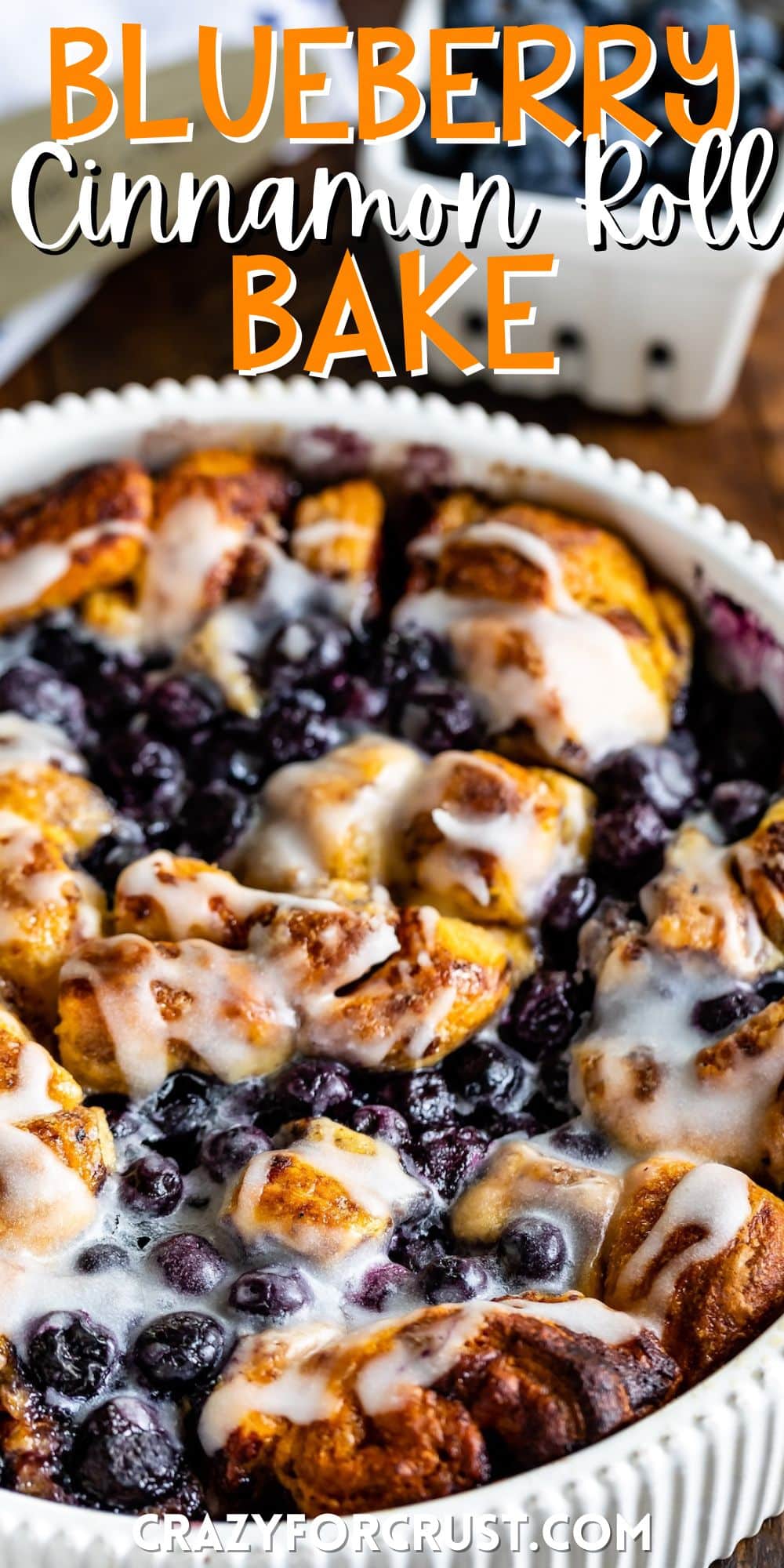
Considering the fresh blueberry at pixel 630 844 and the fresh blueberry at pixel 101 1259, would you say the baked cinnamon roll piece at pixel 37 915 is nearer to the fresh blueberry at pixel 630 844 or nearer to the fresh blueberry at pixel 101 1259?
the fresh blueberry at pixel 101 1259

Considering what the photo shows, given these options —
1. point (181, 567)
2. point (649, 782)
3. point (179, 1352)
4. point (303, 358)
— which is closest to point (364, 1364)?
point (179, 1352)

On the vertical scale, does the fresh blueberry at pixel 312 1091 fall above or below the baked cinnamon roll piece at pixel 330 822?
below

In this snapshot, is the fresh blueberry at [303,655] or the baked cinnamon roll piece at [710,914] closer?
the baked cinnamon roll piece at [710,914]

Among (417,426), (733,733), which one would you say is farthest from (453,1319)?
(417,426)

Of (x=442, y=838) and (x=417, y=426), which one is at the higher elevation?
(x=417, y=426)

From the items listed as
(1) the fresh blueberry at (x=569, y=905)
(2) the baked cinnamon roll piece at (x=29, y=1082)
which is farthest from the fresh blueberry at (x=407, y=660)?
(2) the baked cinnamon roll piece at (x=29, y=1082)

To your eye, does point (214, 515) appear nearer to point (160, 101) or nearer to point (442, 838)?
point (442, 838)

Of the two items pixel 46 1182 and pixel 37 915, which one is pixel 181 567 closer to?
pixel 37 915

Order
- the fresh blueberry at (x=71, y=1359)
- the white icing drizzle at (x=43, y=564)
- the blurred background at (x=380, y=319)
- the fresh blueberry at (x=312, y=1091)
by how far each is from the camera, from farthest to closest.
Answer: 1. the blurred background at (x=380, y=319)
2. the white icing drizzle at (x=43, y=564)
3. the fresh blueberry at (x=312, y=1091)
4. the fresh blueberry at (x=71, y=1359)
